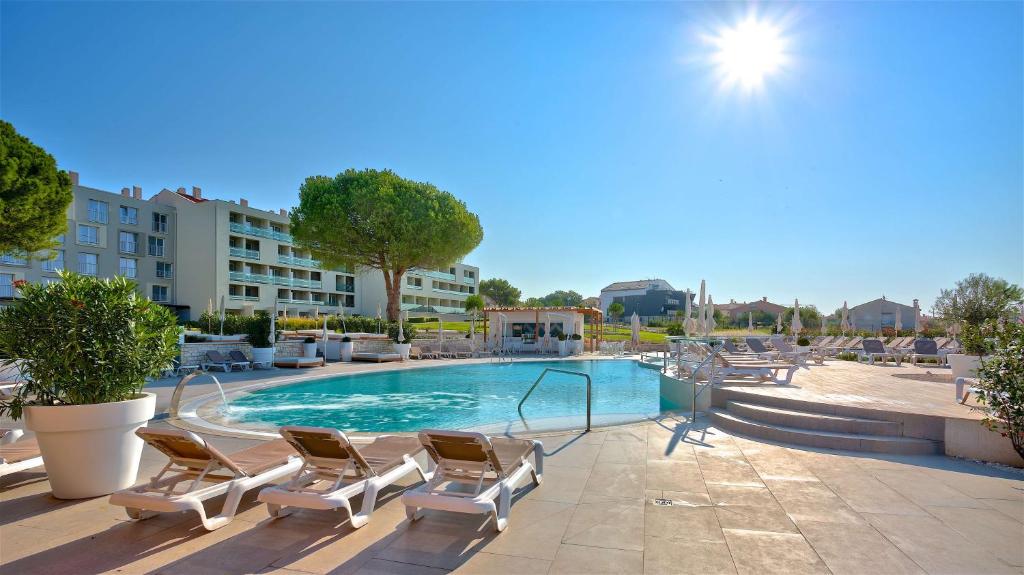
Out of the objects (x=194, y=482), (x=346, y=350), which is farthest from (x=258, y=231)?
(x=194, y=482)

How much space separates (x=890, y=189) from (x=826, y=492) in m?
14.1

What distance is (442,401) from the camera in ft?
39.8

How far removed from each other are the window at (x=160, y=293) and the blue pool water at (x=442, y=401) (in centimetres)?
3103

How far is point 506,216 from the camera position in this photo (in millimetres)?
25516

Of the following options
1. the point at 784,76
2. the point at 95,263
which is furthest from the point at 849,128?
the point at 95,263

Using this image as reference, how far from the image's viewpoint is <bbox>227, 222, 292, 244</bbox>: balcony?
40.4m

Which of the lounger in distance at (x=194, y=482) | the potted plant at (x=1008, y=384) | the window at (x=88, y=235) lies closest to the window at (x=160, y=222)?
the window at (x=88, y=235)

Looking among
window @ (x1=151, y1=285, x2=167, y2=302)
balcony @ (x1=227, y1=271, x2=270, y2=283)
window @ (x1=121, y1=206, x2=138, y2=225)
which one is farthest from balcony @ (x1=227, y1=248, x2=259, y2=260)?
window @ (x1=121, y1=206, x2=138, y2=225)

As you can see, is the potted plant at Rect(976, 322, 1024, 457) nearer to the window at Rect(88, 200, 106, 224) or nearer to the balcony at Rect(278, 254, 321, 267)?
the balcony at Rect(278, 254, 321, 267)

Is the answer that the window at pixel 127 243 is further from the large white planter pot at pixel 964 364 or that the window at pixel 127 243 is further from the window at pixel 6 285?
the large white planter pot at pixel 964 364

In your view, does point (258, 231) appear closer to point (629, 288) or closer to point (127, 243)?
point (127, 243)

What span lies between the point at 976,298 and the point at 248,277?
181 feet

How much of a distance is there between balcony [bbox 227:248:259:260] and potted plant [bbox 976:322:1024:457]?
4351 cm

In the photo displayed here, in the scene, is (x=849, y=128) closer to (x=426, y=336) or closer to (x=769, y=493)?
(x=769, y=493)
